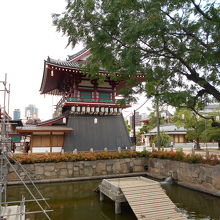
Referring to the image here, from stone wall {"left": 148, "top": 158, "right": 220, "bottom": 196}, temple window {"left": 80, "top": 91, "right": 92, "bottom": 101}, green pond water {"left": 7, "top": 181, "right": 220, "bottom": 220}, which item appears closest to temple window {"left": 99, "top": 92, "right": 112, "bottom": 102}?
temple window {"left": 80, "top": 91, "right": 92, "bottom": 101}

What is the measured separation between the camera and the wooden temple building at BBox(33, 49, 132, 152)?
67.6 feet

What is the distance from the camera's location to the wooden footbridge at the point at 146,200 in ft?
25.9

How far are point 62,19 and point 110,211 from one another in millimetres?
7787

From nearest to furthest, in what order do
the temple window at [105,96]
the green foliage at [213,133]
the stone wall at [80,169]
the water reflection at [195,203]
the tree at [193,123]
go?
the water reflection at [195,203] → the stone wall at [80,169] → the temple window at [105,96] → the green foliage at [213,133] → the tree at [193,123]

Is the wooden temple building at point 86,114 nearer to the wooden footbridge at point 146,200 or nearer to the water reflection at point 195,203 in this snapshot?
the water reflection at point 195,203

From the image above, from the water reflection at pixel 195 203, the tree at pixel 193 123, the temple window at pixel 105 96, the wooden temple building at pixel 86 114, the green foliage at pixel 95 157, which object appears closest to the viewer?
the water reflection at pixel 195 203

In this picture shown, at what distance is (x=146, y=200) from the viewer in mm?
8711

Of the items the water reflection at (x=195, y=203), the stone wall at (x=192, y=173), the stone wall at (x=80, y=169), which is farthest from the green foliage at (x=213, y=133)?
the water reflection at (x=195, y=203)

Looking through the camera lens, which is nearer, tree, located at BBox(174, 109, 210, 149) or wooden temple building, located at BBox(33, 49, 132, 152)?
wooden temple building, located at BBox(33, 49, 132, 152)

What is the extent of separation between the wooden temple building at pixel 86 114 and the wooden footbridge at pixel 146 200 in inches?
435

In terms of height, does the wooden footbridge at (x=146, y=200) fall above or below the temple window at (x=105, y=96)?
below

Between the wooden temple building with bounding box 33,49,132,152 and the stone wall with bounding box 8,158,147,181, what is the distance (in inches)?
165

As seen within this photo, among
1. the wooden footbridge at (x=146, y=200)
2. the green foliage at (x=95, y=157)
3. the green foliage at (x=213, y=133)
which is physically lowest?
the wooden footbridge at (x=146, y=200)

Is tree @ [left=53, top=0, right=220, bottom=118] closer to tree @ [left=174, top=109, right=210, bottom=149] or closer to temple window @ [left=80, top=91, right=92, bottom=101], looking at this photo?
temple window @ [left=80, top=91, right=92, bottom=101]
